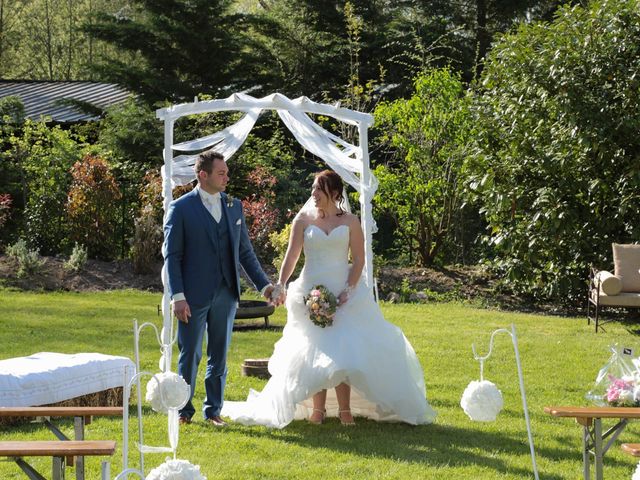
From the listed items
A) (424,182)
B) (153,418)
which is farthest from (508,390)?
(424,182)

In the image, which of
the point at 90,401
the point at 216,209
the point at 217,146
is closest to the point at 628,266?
the point at 217,146

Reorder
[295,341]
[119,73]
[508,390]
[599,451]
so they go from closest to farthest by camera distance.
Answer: [599,451] → [295,341] → [508,390] → [119,73]

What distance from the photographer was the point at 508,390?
8.37m

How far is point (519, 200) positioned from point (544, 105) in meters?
1.38

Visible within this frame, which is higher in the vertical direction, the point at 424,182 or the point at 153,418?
the point at 424,182

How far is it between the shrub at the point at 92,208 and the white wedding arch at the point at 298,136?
25.6 ft

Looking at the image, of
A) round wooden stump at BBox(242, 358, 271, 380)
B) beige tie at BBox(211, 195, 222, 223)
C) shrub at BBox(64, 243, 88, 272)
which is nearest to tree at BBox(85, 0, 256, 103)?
shrub at BBox(64, 243, 88, 272)

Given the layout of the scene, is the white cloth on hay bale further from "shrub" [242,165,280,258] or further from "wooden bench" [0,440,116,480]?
"shrub" [242,165,280,258]

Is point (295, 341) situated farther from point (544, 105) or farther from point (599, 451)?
point (544, 105)

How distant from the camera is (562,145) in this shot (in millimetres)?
13344

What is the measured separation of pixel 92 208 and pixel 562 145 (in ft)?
24.7

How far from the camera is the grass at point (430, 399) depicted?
19.2 feet

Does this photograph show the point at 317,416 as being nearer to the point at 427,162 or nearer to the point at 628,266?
the point at 628,266

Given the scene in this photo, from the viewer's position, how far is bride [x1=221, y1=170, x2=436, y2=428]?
22.6 feet
